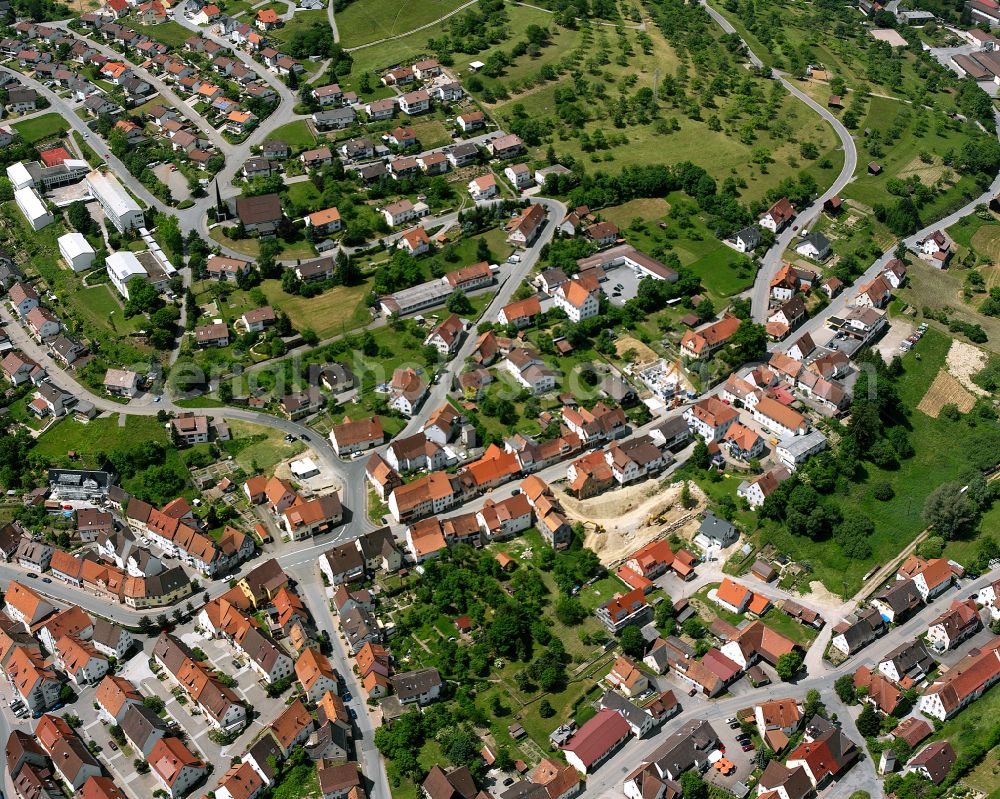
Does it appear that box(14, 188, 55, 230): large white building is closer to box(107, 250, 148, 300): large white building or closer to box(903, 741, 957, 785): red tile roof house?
box(107, 250, 148, 300): large white building

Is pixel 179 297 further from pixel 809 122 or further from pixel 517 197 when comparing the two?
pixel 809 122

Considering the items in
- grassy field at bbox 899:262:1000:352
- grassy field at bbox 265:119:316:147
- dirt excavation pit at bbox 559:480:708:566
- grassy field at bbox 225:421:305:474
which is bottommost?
grassy field at bbox 225:421:305:474

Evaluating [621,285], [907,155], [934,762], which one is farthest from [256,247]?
[907,155]

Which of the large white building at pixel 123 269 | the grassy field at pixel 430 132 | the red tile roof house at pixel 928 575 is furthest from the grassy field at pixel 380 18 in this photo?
the red tile roof house at pixel 928 575

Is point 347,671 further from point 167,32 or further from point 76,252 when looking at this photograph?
point 167,32

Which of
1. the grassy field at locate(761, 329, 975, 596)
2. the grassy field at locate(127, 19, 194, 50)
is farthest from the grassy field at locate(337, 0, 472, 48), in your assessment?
the grassy field at locate(761, 329, 975, 596)

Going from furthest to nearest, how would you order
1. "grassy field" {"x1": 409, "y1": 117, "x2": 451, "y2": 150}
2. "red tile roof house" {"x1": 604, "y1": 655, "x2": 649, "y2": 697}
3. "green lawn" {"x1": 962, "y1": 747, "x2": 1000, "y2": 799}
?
"grassy field" {"x1": 409, "y1": 117, "x2": 451, "y2": 150}, "red tile roof house" {"x1": 604, "y1": 655, "x2": 649, "y2": 697}, "green lawn" {"x1": 962, "y1": 747, "x2": 1000, "y2": 799}
